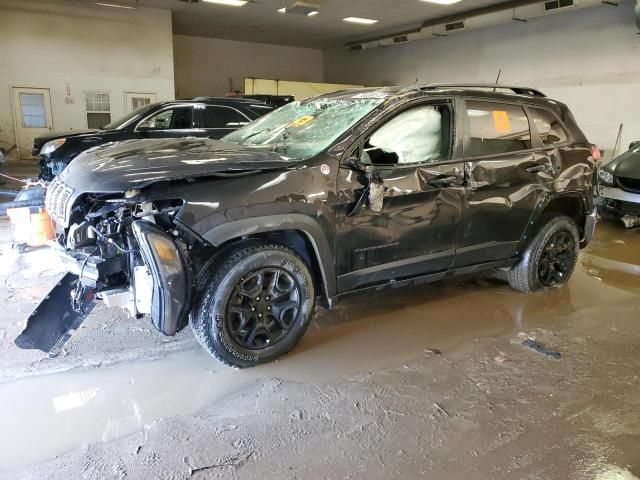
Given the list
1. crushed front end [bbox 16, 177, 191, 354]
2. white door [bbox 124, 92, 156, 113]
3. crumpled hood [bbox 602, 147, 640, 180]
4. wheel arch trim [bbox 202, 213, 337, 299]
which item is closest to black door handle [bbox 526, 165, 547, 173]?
wheel arch trim [bbox 202, 213, 337, 299]

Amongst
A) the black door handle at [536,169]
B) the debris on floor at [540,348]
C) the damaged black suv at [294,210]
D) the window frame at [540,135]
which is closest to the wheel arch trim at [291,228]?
the damaged black suv at [294,210]

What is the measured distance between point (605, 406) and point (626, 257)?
160 inches

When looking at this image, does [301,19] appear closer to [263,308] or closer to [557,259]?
[557,259]

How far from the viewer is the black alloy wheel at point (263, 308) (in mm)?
3195

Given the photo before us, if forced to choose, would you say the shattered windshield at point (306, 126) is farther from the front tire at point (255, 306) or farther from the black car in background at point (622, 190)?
the black car in background at point (622, 190)

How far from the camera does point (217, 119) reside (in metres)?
9.01

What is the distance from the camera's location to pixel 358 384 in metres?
3.18

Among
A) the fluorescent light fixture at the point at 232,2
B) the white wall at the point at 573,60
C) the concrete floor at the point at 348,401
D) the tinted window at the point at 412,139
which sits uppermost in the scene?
the fluorescent light fixture at the point at 232,2

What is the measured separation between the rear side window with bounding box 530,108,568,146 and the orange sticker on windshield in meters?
0.37

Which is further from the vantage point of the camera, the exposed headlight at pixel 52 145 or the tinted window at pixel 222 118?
the tinted window at pixel 222 118

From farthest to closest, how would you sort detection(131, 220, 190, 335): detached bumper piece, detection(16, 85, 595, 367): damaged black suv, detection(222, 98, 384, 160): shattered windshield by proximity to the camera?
detection(222, 98, 384, 160): shattered windshield, detection(16, 85, 595, 367): damaged black suv, detection(131, 220, 190, 335): detached bumper piece

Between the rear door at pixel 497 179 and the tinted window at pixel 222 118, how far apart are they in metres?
5.84

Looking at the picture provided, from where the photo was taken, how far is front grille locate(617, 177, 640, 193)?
25.3 feet

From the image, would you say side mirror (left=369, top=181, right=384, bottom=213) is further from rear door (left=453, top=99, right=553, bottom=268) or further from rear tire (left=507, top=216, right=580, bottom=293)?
rear tire (left=507, top=216, right=580, bottom=293)
